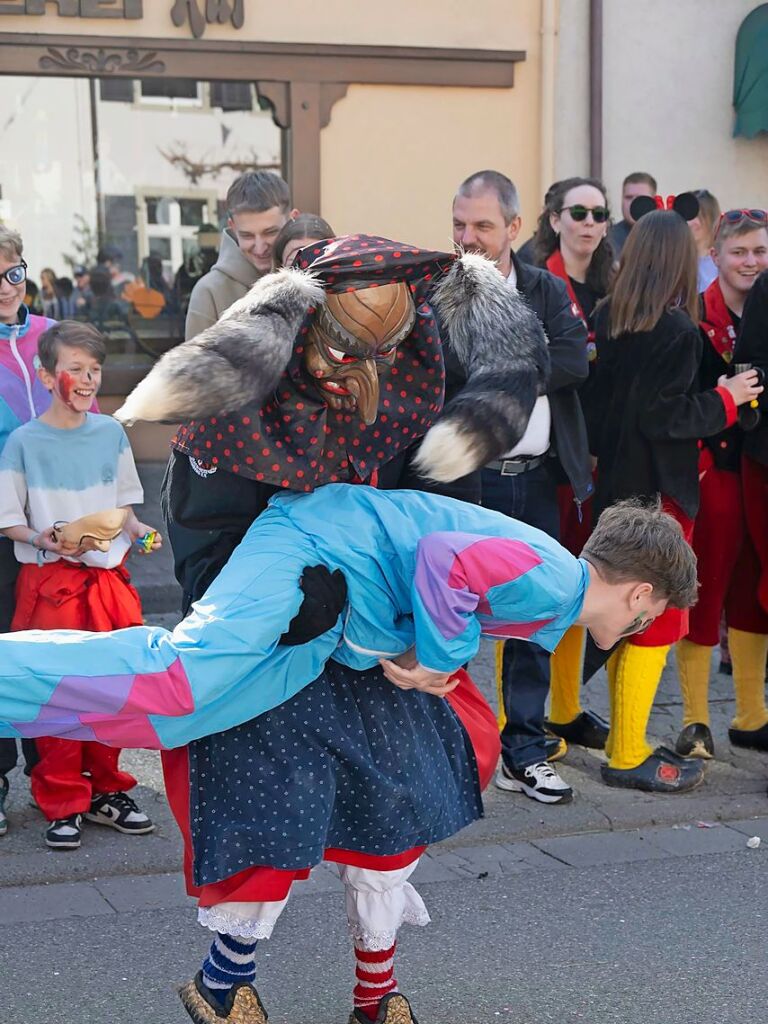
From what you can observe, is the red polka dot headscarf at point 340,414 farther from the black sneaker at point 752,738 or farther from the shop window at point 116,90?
the shop window at point 116,90

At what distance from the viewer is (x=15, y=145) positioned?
1113cm

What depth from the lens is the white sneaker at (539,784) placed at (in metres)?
4.80

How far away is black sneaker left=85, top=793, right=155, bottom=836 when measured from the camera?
4.46 meters

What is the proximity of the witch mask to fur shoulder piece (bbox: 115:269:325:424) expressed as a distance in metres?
0.06

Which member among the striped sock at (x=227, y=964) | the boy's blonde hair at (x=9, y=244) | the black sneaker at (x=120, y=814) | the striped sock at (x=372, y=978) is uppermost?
the boy's blonde hair at (x=9, y=244)

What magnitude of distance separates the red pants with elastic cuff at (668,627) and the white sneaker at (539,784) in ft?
1.72

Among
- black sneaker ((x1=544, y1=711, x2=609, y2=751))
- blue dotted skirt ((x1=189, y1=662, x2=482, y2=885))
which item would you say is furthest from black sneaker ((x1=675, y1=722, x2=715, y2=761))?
blue dotted skirt ((x1=189, y1=662, x2=482, y2=885))

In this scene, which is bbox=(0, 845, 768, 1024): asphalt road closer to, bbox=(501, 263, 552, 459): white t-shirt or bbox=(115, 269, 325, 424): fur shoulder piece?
bbox=(501, 263, 552, 459): white t-shirt

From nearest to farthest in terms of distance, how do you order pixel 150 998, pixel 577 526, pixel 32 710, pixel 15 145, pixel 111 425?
pixel 32 710
pixel 150 998
pixel 111 425
pixel 577 526
pixel 15 145

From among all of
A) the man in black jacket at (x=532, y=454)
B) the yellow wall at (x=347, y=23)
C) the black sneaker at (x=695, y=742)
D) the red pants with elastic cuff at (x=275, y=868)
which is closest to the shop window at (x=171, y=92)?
the yellow wall at (x=347, y=23)

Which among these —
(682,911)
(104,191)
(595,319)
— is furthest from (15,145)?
(682,911)

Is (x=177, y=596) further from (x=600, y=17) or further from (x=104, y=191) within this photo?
(x=600, y=17)

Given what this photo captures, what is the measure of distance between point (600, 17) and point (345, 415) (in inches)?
371

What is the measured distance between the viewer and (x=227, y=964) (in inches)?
116
